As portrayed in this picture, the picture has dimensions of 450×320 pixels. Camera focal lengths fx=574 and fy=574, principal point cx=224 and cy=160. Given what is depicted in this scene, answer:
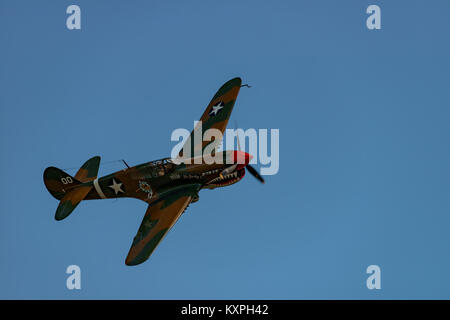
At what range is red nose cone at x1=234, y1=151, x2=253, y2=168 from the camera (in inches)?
771

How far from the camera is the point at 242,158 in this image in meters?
19.6

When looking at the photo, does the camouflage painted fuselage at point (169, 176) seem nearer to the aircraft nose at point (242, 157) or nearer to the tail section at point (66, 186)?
the aircraft nose at point (242, 157)

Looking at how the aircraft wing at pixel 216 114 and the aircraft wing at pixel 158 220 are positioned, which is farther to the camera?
the aircraft wing at pixel 216 114

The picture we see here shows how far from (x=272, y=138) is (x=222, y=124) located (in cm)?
316

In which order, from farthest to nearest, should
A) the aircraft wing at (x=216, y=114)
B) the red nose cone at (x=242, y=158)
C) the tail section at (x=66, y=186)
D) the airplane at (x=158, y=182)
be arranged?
1. the aircraft wing at (x=216, y=114)
2. the tail section at (x=66, y=186)
3. the red nose cone at (x=242, y=158)
4. the airplane at (x=158, y=182)

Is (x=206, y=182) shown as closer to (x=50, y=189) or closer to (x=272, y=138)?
(x=272, y=138)

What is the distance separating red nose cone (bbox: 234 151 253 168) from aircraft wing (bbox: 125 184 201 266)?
5.15 feet

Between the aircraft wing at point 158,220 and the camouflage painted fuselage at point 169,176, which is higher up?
the camouflage painted fuselage at point 169,176

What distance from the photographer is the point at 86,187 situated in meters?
20.8

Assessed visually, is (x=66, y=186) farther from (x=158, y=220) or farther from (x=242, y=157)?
(x=242, y=157)

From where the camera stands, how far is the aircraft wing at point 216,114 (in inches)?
834

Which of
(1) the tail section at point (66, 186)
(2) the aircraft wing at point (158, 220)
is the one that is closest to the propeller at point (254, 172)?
(2) the aircraft wing at point (158, 220)

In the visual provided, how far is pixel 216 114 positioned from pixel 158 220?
5.29m

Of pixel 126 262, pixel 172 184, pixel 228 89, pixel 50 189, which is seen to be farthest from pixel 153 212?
pixel 228 89
